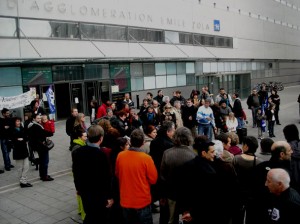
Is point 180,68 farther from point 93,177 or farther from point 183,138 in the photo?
point 93,177

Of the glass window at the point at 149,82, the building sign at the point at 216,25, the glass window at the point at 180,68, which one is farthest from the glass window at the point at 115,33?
the building sign at the point at 216,25

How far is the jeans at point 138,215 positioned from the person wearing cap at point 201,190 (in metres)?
0.63

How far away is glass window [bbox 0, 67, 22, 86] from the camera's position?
1625 centimetres

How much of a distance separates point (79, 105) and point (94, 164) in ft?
54.3

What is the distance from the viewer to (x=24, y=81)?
1728 centimetres

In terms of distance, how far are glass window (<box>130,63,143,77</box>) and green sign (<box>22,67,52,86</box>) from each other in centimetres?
690

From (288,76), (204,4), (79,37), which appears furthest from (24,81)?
(288,76)

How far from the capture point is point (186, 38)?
28.2 m

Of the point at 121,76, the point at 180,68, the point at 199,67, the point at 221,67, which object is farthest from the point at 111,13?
the point at 221,67

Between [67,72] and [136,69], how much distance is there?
6204 mm

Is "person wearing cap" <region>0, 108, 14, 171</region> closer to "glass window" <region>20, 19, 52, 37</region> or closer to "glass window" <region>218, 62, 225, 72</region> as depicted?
"glass window" <region>20, 19, 52, 37</region>

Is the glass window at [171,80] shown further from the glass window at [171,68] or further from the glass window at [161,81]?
the glass window at [161,81]

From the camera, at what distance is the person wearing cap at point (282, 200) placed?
132 inches

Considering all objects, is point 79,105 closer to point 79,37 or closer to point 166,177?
point 79,37
